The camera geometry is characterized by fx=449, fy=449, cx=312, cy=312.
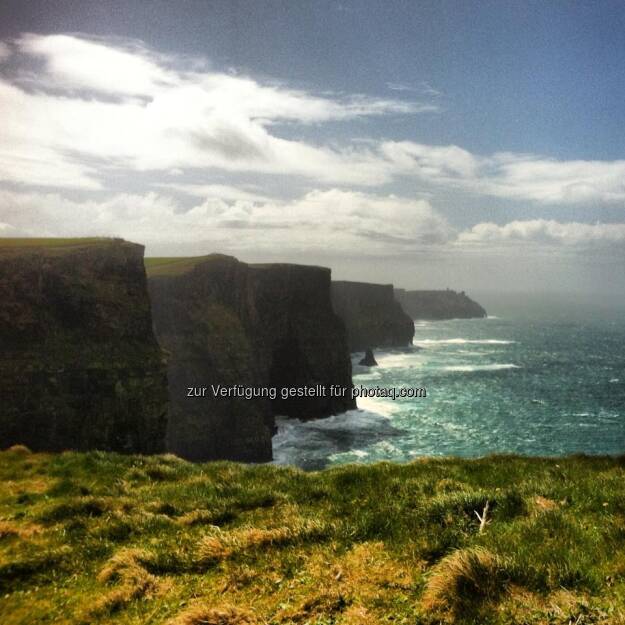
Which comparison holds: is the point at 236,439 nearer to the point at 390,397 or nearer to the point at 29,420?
the point at 29,420

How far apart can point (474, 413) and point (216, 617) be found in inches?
Result: 2810

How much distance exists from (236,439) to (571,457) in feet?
149

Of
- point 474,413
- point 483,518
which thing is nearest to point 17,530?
point 483,518

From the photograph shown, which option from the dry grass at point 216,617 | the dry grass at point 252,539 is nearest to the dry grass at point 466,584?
the dry grass at point 216,617

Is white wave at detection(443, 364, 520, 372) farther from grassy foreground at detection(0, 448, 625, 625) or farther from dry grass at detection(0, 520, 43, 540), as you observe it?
dry grass at detection(0, 520, 43, 540)

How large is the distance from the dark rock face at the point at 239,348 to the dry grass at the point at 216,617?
49.8 meters

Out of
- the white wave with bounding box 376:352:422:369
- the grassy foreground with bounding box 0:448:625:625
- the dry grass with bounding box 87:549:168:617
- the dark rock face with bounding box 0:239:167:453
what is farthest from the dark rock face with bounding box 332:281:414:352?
the dry grass with bounding box 87:549:168:617

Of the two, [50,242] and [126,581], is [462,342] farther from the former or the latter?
[126,581]

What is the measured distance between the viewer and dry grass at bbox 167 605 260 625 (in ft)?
14.8

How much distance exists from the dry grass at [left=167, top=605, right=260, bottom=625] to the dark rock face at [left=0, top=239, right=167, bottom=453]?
36.2 m

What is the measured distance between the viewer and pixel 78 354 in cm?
3772

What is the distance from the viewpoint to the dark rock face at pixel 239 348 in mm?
53531

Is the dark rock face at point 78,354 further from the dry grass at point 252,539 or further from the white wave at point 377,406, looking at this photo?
the white wave at point 377,406

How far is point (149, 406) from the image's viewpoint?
3928 centimetres
